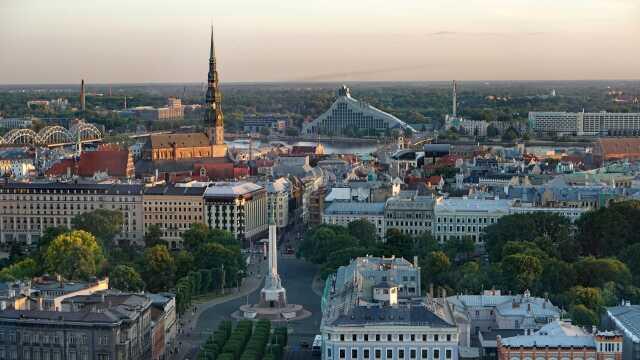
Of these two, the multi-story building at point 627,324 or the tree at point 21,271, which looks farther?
the tree at point 21,271

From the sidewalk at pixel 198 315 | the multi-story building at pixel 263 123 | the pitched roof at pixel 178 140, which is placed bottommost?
the multi-story building at pixel 263 123

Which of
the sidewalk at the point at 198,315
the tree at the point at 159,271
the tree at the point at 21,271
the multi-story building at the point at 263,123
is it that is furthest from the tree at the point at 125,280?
the multi-story building at the point at 263,123

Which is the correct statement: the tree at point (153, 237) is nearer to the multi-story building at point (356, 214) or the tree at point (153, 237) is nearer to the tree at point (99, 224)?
the tree at point (99, 224)

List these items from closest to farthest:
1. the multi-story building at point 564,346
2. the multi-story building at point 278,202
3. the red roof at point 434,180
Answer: the multi-story building at point 564,346, the multi-story building at point 278,202, the red roof at point 434,180

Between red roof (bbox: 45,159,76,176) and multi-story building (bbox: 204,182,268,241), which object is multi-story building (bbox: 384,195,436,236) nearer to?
multi-story building (bbox: 204,182,268,241)

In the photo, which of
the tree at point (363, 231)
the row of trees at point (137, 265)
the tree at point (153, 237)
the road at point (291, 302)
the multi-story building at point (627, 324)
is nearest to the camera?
the multi-story building at point (627, 324)

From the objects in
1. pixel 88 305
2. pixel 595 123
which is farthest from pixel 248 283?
pixel 595 123

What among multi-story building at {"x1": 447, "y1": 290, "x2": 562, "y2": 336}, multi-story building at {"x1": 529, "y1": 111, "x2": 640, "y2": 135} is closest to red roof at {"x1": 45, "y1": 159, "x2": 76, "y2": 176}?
multi-story building at {"x1": 447, "y1": 290, "x2": 562, "y2": 336}
